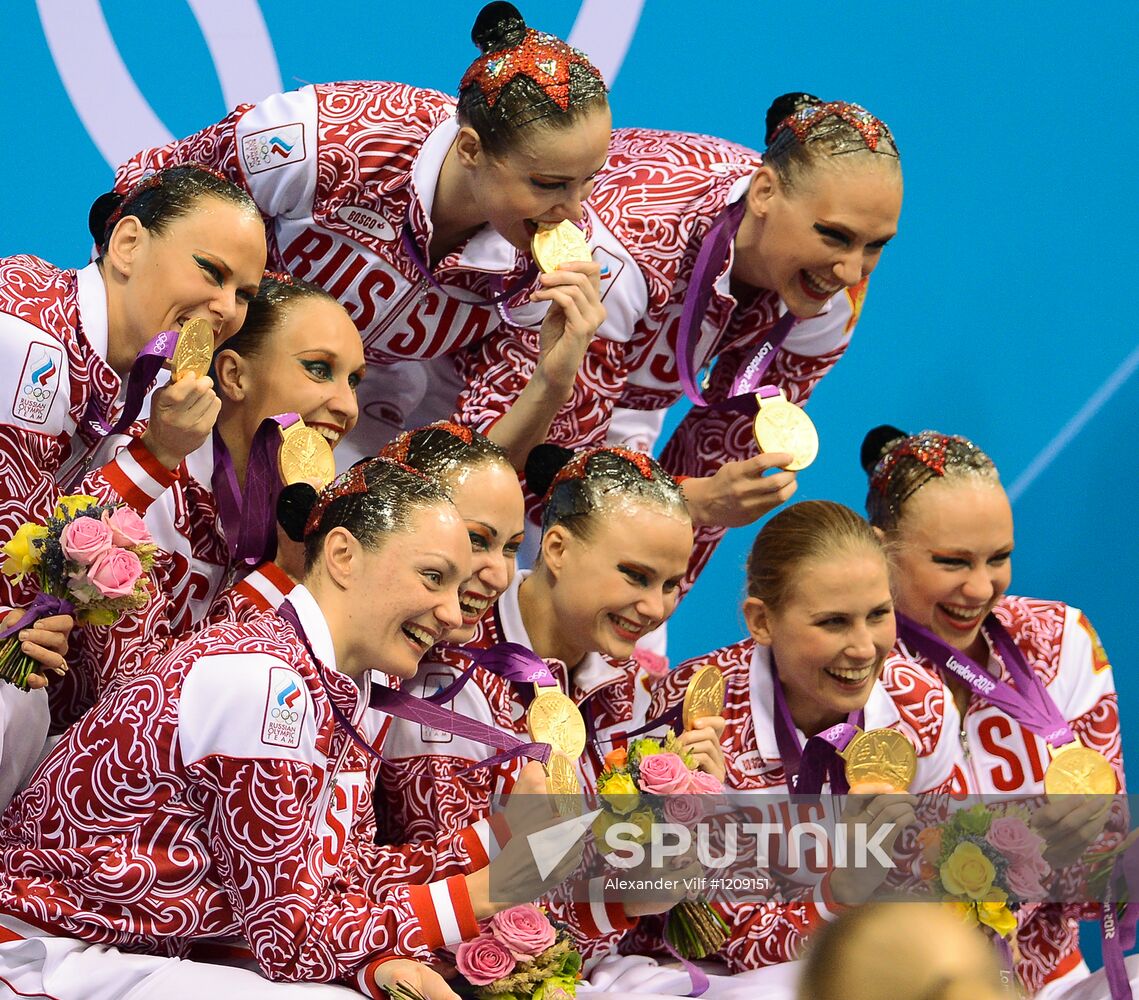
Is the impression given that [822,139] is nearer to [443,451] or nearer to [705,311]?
[705,311]

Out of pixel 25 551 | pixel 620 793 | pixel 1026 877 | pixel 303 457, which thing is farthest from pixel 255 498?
pixel 1026 877

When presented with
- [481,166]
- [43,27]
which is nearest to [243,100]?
[43,27]

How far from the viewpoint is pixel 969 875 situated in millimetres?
2996

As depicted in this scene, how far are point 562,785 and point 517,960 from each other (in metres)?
0.30

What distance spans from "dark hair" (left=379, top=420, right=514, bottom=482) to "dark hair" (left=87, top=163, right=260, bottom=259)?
47cm

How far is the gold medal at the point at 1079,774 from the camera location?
3.44 metres

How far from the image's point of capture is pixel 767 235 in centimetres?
358

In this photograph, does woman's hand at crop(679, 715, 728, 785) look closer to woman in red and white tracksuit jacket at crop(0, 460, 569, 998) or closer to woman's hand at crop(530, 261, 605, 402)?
woman in red and white tracksuit jacket at crop(0, 460, 569, 998)

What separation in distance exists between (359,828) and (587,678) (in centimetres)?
57

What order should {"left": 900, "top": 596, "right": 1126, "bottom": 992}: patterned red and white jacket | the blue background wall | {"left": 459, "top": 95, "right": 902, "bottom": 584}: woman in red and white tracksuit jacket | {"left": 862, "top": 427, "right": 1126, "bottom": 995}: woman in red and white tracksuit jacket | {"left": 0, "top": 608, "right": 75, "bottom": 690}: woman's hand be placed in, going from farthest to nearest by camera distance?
the blue background wall
{"left": 862, "top": 427, "right": 1126, "bottom": 995}: woman in red and white tracksuit jacket
{"left": 900, "top": 596, "right": 1126, "bottom": 992}: patterned red and white jacket
{"left": 459, "top": 95, "right": 902, "bottom": 584}: woman in red and white tracksuit jacket
{"left": 0, "top": 608, "right": 75, "bottom": 690}: woman's hand

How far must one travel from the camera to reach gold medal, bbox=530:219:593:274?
10.8 ft

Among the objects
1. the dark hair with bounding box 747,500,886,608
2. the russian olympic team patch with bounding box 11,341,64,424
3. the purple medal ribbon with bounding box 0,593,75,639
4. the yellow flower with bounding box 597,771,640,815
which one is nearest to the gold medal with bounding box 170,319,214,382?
the russian olympic team patch with bounding box 11,341,64,424

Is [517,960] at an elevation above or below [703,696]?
below

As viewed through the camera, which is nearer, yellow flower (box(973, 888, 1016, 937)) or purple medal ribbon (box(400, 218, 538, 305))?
yellow flower (box(973, 888, 1016, 937))
